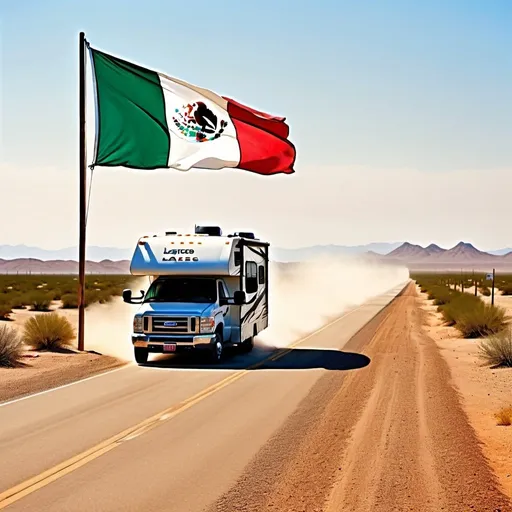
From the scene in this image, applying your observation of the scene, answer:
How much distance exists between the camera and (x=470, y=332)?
28766 mm

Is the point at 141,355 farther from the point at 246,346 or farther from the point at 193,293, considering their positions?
the point at 246,346

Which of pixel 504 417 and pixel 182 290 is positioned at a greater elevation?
pixel 182 290

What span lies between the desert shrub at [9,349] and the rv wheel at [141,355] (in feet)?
9.60

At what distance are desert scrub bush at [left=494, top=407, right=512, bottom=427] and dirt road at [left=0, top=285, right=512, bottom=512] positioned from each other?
22.0 inches

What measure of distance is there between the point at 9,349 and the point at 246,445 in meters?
10.9

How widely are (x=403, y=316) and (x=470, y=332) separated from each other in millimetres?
11492

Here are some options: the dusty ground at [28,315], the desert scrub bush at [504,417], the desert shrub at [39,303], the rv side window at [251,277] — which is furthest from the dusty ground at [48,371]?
the desert shrub at [39,303]

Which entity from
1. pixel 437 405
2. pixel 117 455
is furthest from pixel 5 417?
pixel 437 405

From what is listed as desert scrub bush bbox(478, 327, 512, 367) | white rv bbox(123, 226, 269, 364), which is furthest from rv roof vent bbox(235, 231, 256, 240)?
desert scrub bush bbox(478, 327, 512, 367)

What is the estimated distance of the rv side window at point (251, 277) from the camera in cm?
2166

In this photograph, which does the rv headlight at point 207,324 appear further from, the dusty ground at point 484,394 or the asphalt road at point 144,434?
the dusty ground at point 484,394

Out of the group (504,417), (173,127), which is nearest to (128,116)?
(173,127)

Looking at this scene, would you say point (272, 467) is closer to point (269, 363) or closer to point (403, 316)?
point (269, 363)

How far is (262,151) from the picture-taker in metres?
25.2
